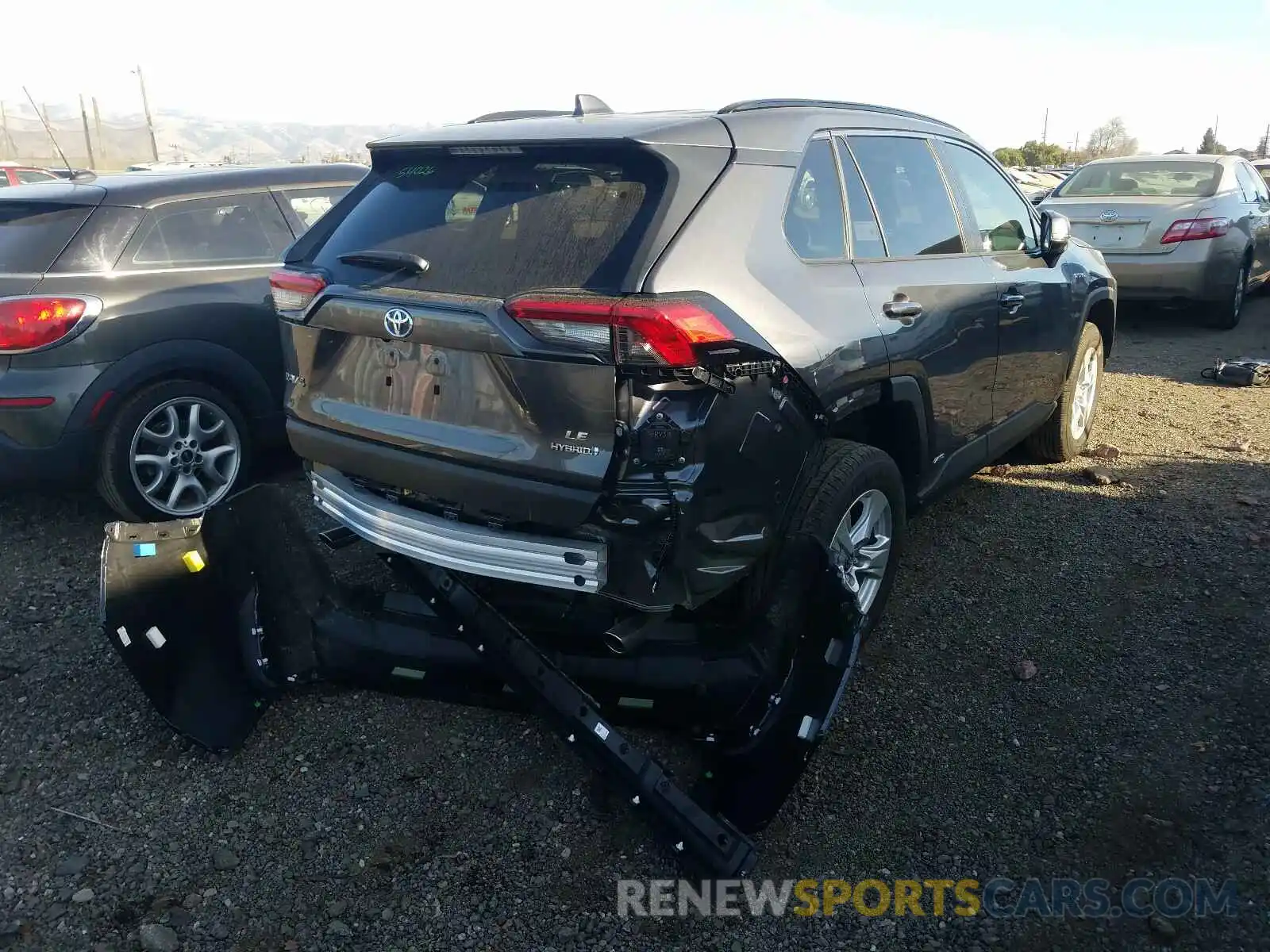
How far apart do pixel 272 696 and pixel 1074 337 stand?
421 cm

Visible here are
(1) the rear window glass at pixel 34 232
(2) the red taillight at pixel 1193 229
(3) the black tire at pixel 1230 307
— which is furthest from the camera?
(3) the black tire at pixel 1230 307

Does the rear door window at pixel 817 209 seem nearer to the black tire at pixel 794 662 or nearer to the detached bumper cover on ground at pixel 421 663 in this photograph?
the black tire at pixel 794 662

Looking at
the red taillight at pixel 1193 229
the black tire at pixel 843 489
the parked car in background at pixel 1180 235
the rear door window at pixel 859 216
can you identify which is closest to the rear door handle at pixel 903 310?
the rear door window at pixel 859 216

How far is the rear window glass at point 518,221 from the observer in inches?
103

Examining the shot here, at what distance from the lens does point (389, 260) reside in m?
2.92

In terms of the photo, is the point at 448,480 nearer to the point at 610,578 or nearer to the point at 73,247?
the point at 610,578

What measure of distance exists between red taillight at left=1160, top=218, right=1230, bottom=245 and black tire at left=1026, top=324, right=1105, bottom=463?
13.7 ft

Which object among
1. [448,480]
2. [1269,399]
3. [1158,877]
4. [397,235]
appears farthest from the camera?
[1269,399]

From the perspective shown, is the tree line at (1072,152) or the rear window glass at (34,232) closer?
the rear window glass at (34,232)

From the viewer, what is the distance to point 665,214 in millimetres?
2602

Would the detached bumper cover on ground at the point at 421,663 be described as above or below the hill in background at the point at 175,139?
below

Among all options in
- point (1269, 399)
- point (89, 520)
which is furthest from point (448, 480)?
point (1269, 399)

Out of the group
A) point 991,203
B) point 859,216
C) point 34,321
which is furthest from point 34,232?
point 991,203

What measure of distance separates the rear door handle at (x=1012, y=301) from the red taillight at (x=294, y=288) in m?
2.81
